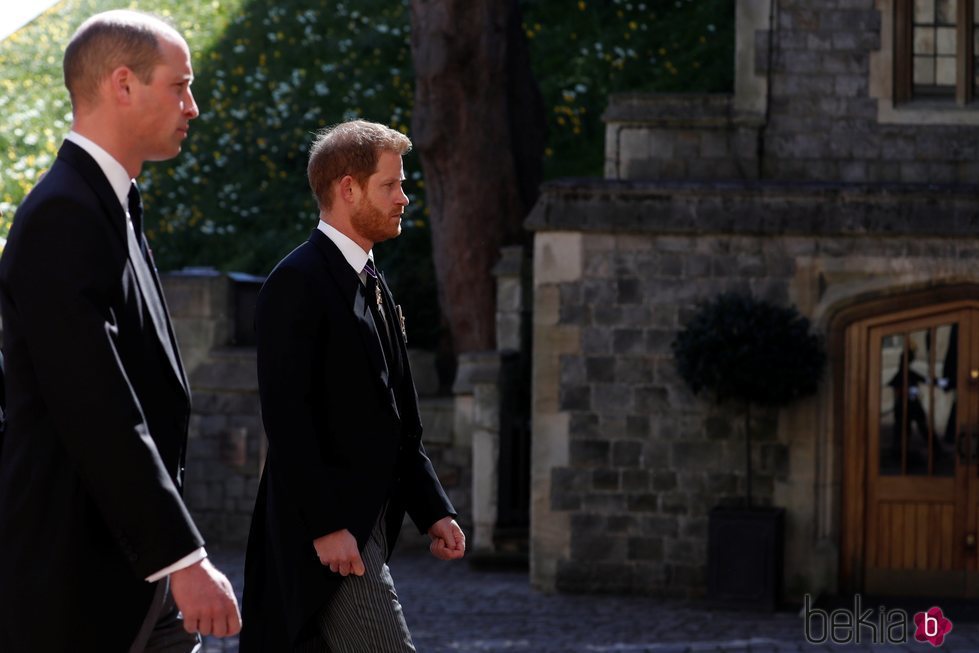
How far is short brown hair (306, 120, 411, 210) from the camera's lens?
177 inches

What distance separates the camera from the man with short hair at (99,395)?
308 cm

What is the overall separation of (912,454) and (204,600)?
9.63 metres

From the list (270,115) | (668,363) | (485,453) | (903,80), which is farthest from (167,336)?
(270,115)

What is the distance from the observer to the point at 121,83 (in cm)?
325

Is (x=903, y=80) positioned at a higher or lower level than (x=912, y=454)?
higher

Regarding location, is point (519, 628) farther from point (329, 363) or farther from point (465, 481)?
point (329, 363)

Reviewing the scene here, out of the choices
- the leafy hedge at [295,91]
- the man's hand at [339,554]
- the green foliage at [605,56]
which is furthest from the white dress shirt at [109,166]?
the green foliage at [605,56]

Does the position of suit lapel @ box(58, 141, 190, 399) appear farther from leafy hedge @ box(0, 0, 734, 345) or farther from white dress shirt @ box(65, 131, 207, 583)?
leafy hedge @ box(0, 0, 734, 345)

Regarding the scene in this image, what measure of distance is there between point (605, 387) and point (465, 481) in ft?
9.19

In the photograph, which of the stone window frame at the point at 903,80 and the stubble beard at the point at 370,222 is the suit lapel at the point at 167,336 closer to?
the stubble beard at the point at 370,222

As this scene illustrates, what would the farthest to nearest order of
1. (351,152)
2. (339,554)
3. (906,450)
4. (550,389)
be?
(550,389) < (906,450) < (351,152) < (339,554)

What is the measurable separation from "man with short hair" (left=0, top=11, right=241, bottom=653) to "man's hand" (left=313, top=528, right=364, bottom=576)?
84 cm

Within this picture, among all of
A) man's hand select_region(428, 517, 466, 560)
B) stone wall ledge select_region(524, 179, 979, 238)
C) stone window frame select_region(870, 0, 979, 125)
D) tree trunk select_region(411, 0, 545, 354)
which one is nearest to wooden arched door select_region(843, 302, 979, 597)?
stone wall ledge select_region(524, 179, 979, 238)

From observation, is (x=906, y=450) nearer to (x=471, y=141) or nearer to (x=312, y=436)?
(x=471, y=141)
